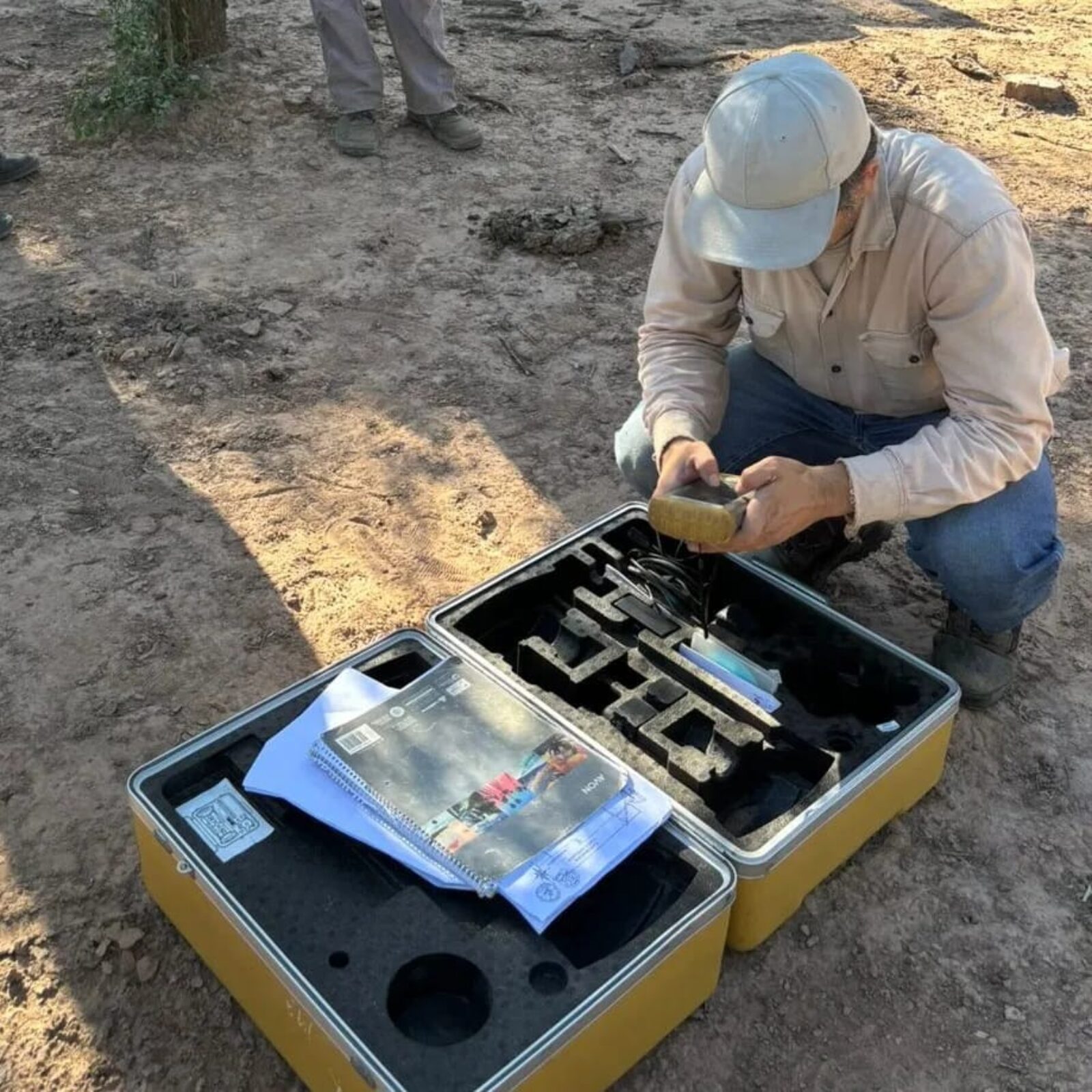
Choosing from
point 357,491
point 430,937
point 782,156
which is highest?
point 782,156

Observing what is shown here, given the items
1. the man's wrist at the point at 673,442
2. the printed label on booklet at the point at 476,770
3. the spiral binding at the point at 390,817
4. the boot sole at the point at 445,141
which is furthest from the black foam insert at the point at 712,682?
the boot sole at the point at 445,141

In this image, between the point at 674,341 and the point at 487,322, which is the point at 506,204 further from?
the point at 674,341

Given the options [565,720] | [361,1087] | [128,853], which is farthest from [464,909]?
[128,853]

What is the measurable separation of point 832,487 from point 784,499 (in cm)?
10

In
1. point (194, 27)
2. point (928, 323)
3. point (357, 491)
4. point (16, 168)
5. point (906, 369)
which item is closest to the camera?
point (928, 323)

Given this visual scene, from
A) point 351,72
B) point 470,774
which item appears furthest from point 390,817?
point 351,72

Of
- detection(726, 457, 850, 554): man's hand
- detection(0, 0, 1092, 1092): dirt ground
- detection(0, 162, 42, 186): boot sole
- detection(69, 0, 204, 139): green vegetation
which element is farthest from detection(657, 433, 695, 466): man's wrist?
detection(69, 0, 204, 139): green vegetation

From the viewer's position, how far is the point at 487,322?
3.82m

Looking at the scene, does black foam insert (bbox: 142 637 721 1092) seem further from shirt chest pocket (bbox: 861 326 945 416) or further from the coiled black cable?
shirt chest pocket (bbox: 861 326 945 416)

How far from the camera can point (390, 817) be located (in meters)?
1.83

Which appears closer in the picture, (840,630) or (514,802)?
(514,802)

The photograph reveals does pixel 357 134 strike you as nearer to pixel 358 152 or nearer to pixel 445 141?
pixel 358 152

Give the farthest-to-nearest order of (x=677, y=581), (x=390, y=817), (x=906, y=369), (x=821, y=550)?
(x=821, y=550), (x=677, y=581), (x=906, y=369), (x=390, y=817)

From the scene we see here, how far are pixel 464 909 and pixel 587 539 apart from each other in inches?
36.7
